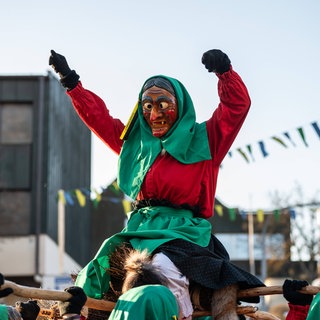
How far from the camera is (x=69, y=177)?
3481cm

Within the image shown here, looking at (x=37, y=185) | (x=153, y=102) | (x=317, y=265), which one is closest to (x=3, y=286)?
(x=153, y=102)

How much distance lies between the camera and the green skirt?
5.79 m

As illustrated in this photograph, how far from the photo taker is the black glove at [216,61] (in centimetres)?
599

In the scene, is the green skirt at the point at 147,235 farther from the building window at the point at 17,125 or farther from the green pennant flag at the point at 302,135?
the building window at the point at 17,125

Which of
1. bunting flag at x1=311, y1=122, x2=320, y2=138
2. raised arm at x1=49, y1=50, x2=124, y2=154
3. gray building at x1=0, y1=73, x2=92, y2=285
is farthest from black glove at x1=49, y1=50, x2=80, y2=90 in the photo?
gray building at x1=0, y1=73, x2=92, y2=285

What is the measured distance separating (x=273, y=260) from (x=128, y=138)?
126ft

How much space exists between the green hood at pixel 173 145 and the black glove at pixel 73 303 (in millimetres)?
1146

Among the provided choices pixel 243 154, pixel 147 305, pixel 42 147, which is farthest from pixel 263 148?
pixel 42 147

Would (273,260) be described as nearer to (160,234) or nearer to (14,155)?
(14,155)

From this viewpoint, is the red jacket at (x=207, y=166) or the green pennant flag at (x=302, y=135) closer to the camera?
the red jacket at (x=207, y=166)

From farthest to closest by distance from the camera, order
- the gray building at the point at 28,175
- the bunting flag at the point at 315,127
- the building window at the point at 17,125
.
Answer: the building window at the point at 17,125 → the gray building at the point at 28,175 → the bunting flag at the point at 315,127

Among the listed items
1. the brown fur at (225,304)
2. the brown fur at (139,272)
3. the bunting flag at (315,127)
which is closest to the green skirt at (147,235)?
the brown fur at (139,272)

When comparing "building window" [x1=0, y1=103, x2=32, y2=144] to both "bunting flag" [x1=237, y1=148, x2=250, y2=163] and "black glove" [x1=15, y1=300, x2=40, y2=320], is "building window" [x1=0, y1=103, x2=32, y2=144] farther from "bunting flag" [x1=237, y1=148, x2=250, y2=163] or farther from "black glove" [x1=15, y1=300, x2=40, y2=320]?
"black glove" [x1=15, y1=300, x2=40, y2=320]

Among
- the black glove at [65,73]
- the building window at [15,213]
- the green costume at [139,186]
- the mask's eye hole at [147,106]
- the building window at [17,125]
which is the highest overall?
the building window at [17,125]
